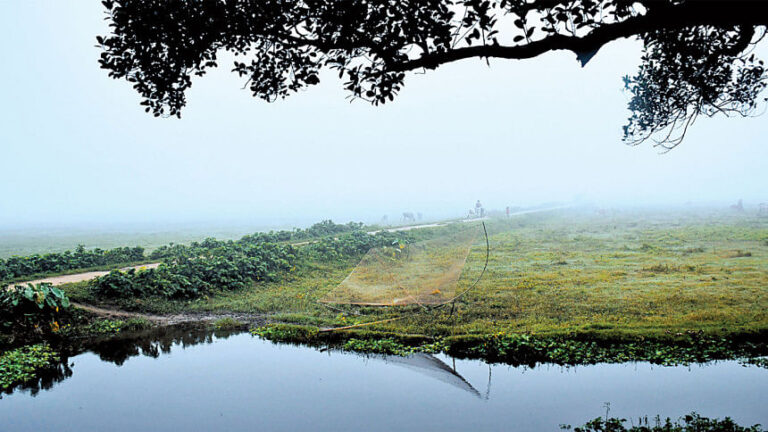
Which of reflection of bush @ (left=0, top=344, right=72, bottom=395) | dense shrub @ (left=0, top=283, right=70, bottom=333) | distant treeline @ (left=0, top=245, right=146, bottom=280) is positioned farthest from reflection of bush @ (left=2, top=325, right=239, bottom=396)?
distant treeline @ (left=0, top=245, right=146, bottom=280)

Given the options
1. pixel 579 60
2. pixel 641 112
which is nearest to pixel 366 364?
pixel 579 60

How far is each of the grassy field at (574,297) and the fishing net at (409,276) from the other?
1.31ft

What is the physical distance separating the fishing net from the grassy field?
40 centimetres

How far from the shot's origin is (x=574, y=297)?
11820mm

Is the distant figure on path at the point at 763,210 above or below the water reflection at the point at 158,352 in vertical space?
below

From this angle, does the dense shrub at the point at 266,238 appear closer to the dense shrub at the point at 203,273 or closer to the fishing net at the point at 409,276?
the dense shrub at the point at 203,273

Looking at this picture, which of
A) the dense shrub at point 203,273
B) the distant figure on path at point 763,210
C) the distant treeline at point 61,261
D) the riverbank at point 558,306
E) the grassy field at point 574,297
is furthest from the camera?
the distant figure on path at point 763,210

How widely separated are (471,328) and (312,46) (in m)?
5.82

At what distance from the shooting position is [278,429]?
534 cm

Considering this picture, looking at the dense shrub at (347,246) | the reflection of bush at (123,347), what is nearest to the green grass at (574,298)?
the dense shrub at (347,246)

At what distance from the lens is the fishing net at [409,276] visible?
1006cm

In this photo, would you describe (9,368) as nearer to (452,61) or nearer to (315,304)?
(315,304)

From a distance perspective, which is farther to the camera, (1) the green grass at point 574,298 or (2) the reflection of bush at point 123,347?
(1) the green grass at point 574,298

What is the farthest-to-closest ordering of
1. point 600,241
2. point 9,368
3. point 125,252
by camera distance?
1. point 600,241
2. point 125,252
3. point 9,368
